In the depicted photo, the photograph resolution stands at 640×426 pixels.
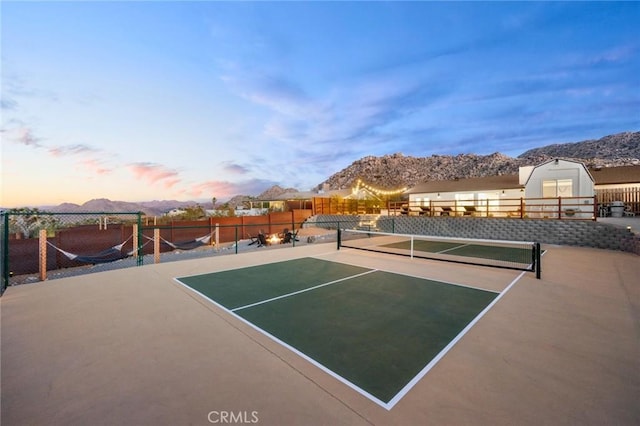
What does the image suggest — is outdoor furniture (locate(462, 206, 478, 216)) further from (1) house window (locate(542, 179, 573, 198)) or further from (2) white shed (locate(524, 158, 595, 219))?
(1) house window (locate(542, 179, 573, 198))

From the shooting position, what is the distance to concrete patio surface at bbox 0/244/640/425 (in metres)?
2.21

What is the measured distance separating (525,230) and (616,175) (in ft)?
48.3

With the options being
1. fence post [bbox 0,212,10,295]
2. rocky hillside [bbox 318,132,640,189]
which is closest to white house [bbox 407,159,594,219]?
fence post [bbox 0,212,10,295]

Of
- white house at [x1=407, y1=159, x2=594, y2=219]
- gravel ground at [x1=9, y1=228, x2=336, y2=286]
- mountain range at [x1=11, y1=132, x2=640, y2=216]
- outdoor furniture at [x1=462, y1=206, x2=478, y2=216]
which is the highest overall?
mountain range at [x1=11, y1=132, x2=640, y2=216]

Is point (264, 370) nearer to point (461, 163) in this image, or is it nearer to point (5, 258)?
point (5, 258)

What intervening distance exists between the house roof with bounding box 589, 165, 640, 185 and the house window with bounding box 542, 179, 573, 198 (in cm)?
560

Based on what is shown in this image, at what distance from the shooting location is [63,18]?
10188mm

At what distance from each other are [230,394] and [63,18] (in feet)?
48.9

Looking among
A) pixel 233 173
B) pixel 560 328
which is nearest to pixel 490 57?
pixel 233 173

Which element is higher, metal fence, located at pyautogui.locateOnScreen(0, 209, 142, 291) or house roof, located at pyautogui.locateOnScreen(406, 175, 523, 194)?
house roof, located at pyautogui.locateOnScreen(406, 175, 523, 194)

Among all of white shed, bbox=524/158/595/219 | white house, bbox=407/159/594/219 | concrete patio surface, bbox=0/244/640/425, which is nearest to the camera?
concrete patio surface, bbox=0/244/640/425

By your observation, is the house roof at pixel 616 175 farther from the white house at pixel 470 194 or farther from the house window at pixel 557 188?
the house window at pixel 557 188

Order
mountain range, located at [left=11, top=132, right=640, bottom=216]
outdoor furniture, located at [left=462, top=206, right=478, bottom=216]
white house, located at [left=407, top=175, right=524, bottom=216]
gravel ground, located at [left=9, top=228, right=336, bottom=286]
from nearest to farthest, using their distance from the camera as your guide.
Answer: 1. gravel ground, located at [left=9, top=228, right=336, bottom=286]
2. outdoor furniture, located at [left=462, top=206, right=478, bottom=216]
3. white house, located at [left=407, top=175, right=524, bottom=216]
4. mountain range, located at [left=11, top=132, right=640, bottom=216]

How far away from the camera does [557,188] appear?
18.4 metres
